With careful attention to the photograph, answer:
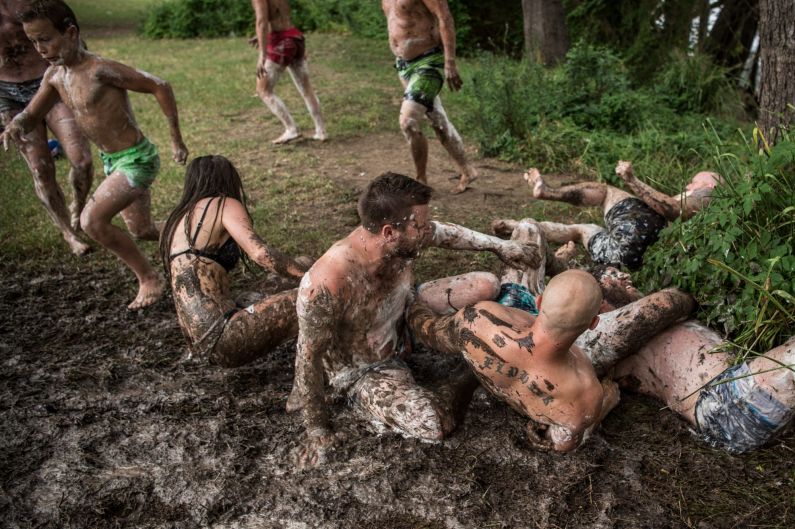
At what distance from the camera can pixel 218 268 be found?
3.66 meters

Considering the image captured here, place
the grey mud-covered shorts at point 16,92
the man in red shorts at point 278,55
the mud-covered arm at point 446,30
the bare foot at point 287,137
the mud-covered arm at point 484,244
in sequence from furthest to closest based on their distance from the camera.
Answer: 1. the bare foot at point 287,137
2. the man in red shorts at point 278,55
3. the mud-covered arm at point 446,30
4. the grey mud-covered shorts at point 16,92
5. the mud-covered arm at point 484,244

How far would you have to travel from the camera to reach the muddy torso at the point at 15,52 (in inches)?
193

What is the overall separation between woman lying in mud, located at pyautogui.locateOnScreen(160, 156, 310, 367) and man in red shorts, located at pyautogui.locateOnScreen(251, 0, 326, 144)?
3.77 metres

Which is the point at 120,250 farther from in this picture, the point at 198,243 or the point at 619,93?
the point at 619,93

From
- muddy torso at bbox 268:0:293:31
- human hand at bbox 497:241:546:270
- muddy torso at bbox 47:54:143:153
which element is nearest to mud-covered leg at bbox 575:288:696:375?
human hand at bbox 497:241:546:270

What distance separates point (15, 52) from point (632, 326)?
15.3 ft

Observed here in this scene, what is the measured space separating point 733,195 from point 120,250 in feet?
11.6

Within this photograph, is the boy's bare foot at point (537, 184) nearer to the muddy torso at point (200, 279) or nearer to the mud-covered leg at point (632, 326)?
the mud-covered leg at point (632, 326)

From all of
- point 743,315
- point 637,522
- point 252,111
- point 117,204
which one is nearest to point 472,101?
point 252,111

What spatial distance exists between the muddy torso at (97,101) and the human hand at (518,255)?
2.50m

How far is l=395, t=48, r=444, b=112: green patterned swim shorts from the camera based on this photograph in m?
5.61

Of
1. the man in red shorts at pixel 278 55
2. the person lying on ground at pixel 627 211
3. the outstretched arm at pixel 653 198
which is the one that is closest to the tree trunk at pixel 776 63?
the person lying on ground at pixel 627 211

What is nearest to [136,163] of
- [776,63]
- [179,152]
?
[179,152]

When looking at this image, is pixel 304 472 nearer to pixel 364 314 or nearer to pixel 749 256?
pixel 364 314
